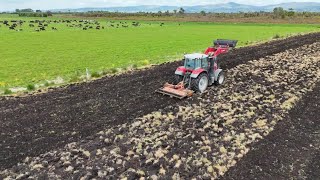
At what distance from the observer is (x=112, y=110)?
1581cm

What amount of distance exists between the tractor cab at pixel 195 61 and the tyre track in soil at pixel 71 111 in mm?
1728

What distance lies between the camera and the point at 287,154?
37.9 feet

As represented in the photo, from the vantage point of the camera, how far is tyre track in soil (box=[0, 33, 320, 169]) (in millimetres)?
12469

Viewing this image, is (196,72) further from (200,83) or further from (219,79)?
(219,79)

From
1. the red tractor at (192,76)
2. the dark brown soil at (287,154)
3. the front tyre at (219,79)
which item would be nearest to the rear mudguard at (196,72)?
the red tractor at (192,76)

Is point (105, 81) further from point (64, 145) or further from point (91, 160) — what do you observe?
point (91, 160)

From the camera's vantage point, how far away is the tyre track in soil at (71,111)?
12.5 m

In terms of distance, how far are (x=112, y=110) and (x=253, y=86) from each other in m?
8.40

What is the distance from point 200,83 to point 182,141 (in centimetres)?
606

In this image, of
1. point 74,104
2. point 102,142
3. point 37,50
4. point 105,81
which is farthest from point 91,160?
point 37,50

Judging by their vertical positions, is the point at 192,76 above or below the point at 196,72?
below

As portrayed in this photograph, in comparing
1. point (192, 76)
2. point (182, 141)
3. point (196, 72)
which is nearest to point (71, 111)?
point (182, 141)

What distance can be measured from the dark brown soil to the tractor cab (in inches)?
201

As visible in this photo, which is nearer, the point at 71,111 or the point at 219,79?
the point at 71,111
